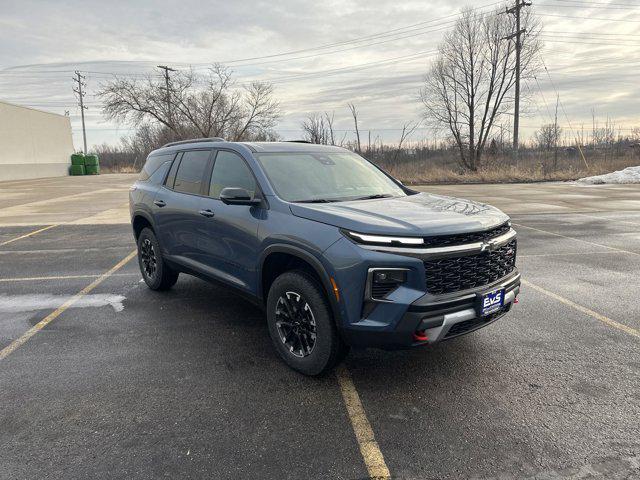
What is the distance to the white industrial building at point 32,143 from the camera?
38500 millimetres

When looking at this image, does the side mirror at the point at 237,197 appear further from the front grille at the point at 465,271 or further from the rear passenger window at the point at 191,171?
the front grille at the point at 465,271

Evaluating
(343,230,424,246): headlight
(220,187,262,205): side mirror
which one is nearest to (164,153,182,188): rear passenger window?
(220,187,262,205): side mirror

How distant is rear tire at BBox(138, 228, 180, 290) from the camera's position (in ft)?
18.5

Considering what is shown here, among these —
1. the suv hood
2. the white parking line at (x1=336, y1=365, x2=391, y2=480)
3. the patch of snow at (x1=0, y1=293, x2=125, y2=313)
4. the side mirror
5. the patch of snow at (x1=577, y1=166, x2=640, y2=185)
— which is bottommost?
the white parking line at (x1=336, y1=365, x2=391, y2=480)

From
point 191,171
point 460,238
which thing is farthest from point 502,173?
point 460,238

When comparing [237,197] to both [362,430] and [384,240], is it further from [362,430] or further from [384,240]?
[362,430]

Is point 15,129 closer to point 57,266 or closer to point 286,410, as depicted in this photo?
point 57,266

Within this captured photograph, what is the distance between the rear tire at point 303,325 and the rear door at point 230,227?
0.41 m

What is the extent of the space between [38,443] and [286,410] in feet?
5.03

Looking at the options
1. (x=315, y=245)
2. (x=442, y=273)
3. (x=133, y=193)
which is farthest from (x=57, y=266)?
(x=442, y=273)

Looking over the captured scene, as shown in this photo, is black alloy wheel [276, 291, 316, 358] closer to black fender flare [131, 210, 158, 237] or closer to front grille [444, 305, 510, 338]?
front grille [444, 305, 510, 338]

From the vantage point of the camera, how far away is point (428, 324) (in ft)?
9.93

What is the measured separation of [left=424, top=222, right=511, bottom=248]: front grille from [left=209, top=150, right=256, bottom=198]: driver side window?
1.73 m

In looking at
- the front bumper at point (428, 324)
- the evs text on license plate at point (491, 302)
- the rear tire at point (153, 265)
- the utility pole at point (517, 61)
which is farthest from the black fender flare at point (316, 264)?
the utility pole at point (517, 61)
